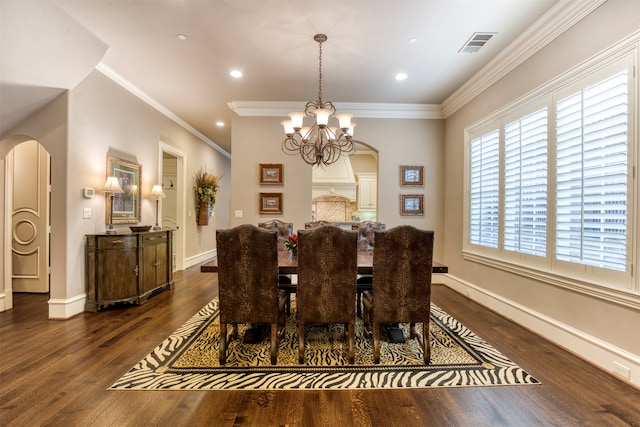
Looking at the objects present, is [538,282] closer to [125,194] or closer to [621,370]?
[621,370]

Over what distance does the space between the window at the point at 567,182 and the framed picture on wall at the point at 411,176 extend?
1220mm

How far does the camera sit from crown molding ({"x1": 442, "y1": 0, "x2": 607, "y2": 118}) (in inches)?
91.6

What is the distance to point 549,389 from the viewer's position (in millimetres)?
1868

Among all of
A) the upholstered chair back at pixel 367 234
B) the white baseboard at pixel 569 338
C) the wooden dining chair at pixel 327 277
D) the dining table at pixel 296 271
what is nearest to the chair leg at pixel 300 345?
the wooden dining chair at pixel 327 277

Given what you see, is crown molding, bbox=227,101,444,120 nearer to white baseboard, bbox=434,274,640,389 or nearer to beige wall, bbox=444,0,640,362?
beige wall, bbox=444,0,640,362

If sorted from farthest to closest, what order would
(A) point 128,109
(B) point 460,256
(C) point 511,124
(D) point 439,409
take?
(B) point 460,256
(A) point 128,109
(C) point 511,124
(D) point 439,409

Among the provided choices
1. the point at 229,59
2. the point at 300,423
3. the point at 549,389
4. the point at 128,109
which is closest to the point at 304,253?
the point at 300,423

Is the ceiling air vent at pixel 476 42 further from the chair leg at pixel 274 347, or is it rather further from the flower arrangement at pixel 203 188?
the flower arrangement at pixel 203 188

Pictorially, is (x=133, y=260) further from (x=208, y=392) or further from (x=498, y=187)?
(x=498, y=187)

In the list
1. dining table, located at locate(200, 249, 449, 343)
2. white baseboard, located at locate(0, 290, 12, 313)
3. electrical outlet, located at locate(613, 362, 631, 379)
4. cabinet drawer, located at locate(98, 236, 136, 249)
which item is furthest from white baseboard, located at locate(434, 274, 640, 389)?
white baseboard, located at locate(0, 290, 12, 313)

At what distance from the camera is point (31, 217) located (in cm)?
399

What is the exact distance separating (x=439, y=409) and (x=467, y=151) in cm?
346

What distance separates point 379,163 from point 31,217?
17.1 ft

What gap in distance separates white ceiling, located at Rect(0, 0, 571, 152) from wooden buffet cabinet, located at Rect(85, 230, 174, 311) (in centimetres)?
159
